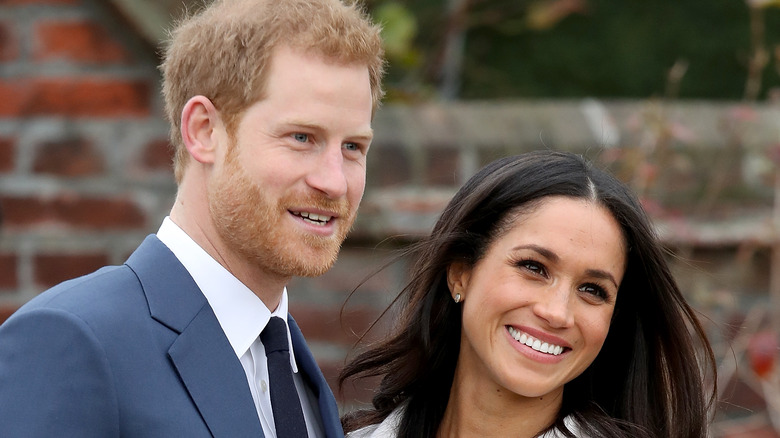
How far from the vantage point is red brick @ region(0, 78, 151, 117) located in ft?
12.4

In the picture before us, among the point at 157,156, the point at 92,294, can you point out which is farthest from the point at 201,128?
the point at 157,156

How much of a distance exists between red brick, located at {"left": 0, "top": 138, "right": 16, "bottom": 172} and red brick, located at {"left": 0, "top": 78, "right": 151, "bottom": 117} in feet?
0.29

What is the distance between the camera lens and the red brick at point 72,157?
3.80 meters

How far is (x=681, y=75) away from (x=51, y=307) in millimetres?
3379

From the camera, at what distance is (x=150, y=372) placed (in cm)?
233

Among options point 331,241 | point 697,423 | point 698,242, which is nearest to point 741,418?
point 698,242

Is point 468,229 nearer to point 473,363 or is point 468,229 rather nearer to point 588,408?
point 473,363

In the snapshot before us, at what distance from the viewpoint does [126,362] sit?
2293 millimetres

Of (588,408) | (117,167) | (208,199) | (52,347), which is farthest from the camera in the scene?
(117,167)

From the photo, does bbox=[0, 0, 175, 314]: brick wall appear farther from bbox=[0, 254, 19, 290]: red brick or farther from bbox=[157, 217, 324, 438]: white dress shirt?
bbox=[157, 217, 324, 438]: white dress shirt

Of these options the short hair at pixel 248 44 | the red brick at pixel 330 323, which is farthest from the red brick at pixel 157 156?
the short hair at pixel 248 44

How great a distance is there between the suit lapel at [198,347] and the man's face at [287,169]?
0.47ft

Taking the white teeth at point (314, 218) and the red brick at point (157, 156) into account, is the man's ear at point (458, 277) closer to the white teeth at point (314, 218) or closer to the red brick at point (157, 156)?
the white teeth at point (314, 218)

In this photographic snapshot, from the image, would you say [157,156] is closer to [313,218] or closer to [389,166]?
[389,166]
